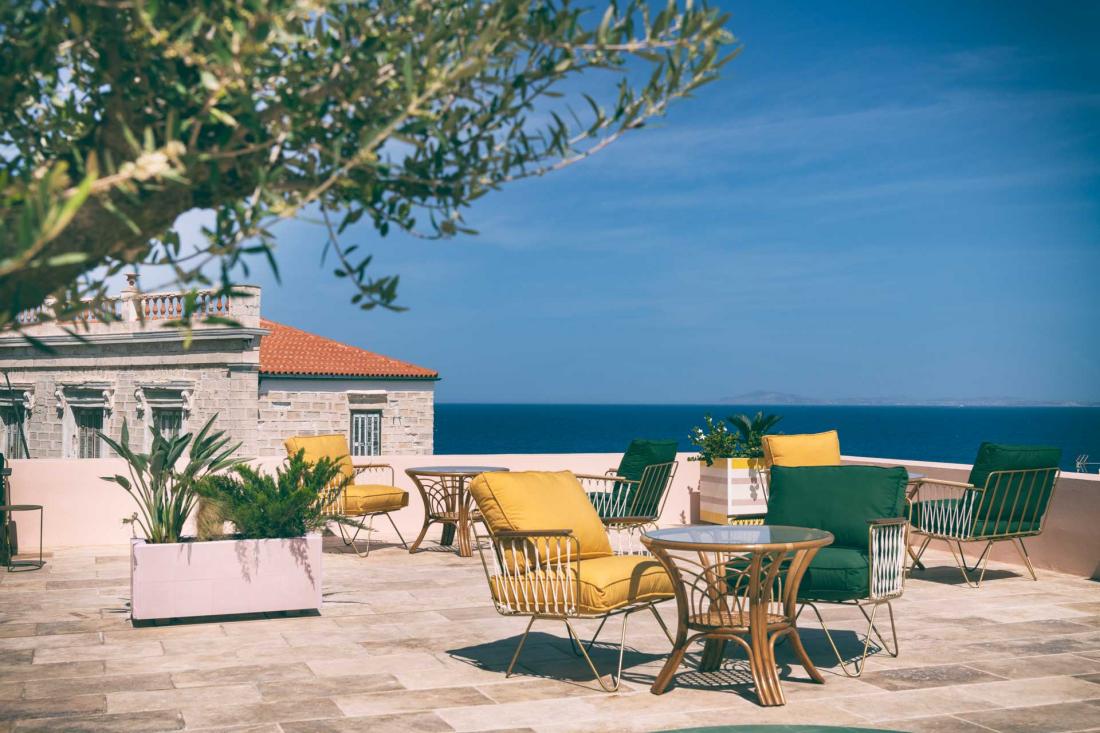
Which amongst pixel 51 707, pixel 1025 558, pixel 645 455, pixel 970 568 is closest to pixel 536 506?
pixel 51 707

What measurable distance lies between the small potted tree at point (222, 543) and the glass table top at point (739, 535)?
2562mm

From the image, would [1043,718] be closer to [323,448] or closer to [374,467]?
[323,448]

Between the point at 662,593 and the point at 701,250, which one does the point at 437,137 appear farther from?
the point at 701,250

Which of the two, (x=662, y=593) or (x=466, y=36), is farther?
(x=662, y=593)

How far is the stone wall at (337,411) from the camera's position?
2330 cm

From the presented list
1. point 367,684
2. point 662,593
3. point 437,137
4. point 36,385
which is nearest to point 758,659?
point 662,593

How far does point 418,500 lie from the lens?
412 inches

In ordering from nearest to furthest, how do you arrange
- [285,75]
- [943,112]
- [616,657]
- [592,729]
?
[285,75] → [592,729] → [616,657] → [943,112]

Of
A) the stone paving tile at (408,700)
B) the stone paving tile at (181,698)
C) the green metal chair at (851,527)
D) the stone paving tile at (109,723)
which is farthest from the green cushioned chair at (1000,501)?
the stone paving tile at (109,723)

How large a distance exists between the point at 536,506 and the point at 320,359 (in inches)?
834

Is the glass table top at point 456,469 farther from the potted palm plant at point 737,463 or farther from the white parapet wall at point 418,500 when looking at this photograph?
the potted palm plant at point 737,463

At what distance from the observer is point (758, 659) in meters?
4.54

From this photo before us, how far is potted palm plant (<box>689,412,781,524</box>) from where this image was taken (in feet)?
32.3

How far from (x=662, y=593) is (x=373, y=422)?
21.2 m
